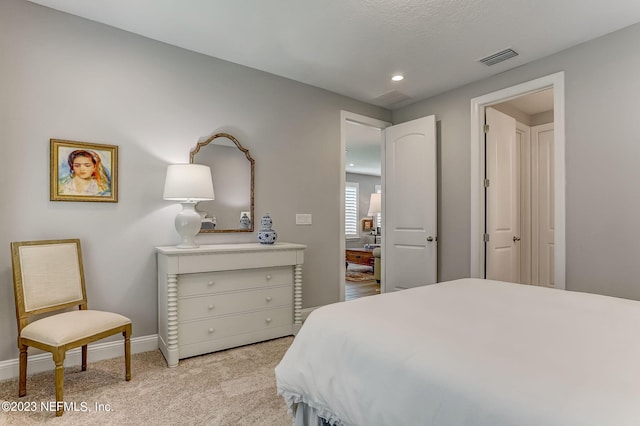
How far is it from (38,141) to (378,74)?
2.91 m

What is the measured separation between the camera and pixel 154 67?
2.82 m

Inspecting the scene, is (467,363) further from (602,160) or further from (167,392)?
(602,160)

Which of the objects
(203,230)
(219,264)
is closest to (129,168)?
(203,230)

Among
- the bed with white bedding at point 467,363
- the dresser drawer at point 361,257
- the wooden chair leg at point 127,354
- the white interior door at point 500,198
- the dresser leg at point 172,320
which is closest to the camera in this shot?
the bed with white bedding at point 467,363

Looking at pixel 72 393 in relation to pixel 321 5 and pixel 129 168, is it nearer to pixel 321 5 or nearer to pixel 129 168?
pixel 129 168

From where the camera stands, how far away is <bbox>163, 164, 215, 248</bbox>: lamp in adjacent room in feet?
8.60

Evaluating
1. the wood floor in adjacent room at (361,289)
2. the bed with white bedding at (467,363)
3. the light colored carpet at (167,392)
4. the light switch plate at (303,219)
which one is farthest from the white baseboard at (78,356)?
the wood floor in adjacent room at (361,289)

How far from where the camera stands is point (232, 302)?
2.79 meters

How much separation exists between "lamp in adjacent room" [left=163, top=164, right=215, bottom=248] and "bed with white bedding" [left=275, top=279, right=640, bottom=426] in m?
1.59

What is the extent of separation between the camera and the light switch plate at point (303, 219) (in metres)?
3.64

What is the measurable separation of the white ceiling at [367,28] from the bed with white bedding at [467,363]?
1.96m

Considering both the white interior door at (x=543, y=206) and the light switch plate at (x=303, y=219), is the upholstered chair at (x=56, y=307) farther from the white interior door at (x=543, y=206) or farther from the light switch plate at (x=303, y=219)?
the white interior door at (x=543, y=206)

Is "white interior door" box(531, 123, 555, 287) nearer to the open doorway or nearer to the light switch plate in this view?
the open doorway

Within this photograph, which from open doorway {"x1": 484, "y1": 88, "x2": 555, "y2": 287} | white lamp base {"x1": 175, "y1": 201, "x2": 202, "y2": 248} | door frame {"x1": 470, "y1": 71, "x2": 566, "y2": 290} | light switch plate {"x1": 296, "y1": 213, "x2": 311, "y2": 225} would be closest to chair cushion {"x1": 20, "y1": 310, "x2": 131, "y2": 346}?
white lamp base {"x1": 175, "y1": 201, "x2": 202, "y2": 248}
